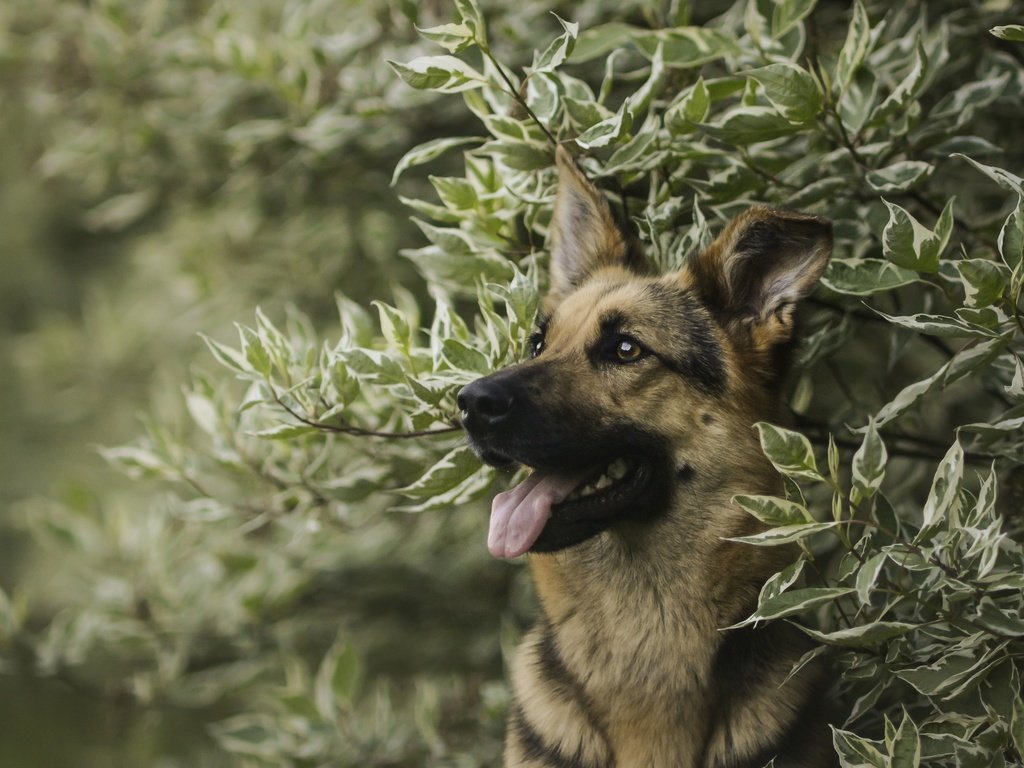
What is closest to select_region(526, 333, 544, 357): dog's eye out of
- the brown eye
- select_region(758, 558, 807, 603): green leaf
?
the brown eye

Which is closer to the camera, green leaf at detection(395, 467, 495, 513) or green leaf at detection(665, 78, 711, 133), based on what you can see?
green leaf at detection(665, 78, 711, 133)

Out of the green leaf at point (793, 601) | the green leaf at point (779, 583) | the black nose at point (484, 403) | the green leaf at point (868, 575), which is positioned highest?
the black nose at point (484, 403)

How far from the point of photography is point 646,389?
261 cm

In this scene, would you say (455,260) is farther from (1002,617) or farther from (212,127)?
(212,127)

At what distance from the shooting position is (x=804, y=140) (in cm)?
325

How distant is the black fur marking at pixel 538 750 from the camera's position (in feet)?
8.43

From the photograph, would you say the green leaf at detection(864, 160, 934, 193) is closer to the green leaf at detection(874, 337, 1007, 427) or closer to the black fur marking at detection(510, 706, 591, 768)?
the green leaf at detection(874, 337, 1007, 427)

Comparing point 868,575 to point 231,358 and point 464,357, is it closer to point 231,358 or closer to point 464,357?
point 464,357

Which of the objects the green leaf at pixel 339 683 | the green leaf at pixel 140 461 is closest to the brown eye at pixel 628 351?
the green leaf at pixel 140 461

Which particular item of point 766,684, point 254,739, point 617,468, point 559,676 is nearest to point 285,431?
point 617,468

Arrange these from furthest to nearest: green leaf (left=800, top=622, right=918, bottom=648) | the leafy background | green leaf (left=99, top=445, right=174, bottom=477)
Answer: green leaf (left=99, top=445, right=174, bottom=477) < the leafy background < green leaf (left=800, top=622, right=918, bottom=648)

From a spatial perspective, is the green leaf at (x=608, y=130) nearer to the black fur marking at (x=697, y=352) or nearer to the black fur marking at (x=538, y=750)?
the black fur marking at (x=697, y=352)

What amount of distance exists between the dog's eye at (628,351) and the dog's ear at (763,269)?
0.22 meters

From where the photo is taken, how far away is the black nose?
7.75ft
